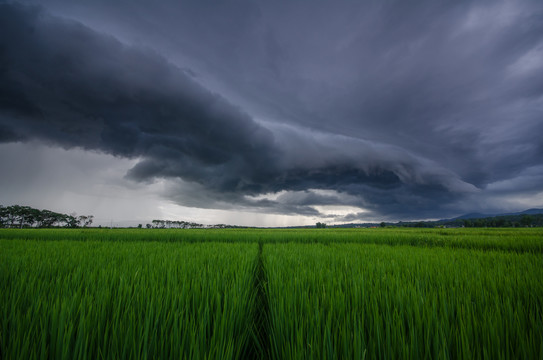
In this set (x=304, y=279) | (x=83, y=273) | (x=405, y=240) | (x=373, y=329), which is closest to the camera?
(x=373, y=329)

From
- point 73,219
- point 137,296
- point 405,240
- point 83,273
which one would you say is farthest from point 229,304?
point 73,219

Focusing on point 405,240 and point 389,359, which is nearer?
point 389,359

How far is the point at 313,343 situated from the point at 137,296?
4.55 feet

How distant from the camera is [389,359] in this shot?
103cm

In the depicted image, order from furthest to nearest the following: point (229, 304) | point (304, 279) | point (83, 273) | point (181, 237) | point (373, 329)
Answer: point (181, 237) → point (83, 273) → point (304, 279) → point (229, 304) → point (373, 329)

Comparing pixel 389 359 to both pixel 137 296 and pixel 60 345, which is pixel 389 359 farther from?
pixel 137 296

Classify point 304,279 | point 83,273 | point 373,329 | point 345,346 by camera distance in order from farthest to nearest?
1. point 83,273
2. point 304,279
3. point 373,329
4. point 345,346

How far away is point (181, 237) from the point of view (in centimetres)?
1168

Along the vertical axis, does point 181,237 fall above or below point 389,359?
below

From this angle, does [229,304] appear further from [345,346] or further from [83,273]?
[83,273]

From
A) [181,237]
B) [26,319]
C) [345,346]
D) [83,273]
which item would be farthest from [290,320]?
[181,237]

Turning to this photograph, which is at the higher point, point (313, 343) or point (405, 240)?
point (313, 343)

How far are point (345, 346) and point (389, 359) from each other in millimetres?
233

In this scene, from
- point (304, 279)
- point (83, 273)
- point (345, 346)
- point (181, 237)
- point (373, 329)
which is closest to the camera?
point (345, 346)
